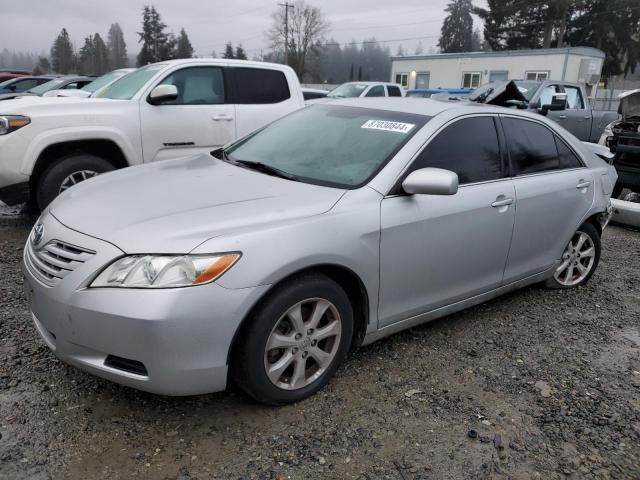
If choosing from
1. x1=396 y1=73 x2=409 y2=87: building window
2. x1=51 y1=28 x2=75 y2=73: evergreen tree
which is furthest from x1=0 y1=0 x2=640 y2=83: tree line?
x1=396 y1=73 x2=409 y2=87: building window

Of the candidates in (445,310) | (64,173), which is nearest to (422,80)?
(64,173)

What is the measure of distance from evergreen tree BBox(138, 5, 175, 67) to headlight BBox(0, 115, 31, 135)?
6687 cm

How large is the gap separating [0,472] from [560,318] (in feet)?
12.0

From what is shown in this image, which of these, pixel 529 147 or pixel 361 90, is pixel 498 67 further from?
pixel 529 147

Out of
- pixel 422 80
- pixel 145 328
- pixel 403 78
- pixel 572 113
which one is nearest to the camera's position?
pixel 145 328

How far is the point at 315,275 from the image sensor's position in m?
2.67

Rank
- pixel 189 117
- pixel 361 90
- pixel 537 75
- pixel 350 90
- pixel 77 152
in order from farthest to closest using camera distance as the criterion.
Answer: pixel 537 75
pixel 350 90
pixel 361 90
pixel 189 117
pixel 77 152

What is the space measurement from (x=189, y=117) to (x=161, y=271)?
3966 mm

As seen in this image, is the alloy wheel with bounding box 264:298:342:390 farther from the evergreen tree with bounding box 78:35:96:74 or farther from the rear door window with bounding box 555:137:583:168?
the evergreen tree with bounding box 78:35:96:74

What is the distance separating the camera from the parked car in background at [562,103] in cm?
1016

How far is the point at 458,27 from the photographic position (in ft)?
234

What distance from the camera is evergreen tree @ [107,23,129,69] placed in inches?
3430

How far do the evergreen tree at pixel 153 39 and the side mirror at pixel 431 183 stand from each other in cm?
6988

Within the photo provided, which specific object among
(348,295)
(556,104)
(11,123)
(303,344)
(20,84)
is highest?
(11,123)
